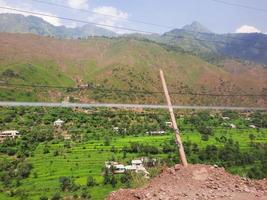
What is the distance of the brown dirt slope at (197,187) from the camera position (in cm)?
1139

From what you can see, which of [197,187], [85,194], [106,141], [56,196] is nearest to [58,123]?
[106,141]

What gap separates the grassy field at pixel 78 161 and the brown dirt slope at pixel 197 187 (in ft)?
95.4

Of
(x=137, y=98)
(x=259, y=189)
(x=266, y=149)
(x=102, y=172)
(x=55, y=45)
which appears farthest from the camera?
(x=55, y=45)

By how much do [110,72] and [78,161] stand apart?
6853cm

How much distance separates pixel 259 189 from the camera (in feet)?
40.9

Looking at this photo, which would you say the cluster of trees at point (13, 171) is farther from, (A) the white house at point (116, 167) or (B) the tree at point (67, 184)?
(A) the white house at point (116, 167)

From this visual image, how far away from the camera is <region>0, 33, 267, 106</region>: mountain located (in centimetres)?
9981

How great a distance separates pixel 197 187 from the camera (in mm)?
11906

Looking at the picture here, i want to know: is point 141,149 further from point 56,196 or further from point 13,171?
point 56,196

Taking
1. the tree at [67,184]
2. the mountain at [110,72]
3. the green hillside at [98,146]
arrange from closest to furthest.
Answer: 1. the tree at [67,184]
2. the green hillside at [98,146]
3. the mountain at [110,72]

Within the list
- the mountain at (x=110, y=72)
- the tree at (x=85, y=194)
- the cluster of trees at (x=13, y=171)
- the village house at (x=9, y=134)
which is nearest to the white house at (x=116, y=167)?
the tree at (x=85, y=194)

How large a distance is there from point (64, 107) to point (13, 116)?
14.1 meters

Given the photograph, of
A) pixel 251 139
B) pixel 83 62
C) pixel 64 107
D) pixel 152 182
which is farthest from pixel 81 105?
pixel 152 182

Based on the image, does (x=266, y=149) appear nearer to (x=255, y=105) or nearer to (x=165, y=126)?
(x=165, y=126)
